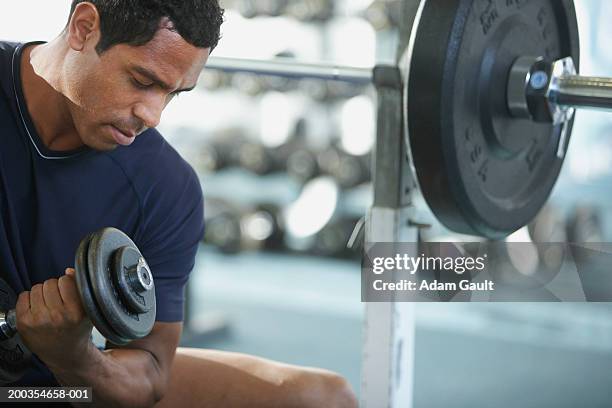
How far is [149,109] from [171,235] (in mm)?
283

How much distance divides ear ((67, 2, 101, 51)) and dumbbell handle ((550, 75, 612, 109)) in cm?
73

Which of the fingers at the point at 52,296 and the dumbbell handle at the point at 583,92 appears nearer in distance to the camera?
the fingers at the point at 52,296

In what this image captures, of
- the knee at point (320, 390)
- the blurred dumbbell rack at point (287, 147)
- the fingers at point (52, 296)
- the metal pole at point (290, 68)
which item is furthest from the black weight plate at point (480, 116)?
the blurred dumbbell rack at point (287, 147)

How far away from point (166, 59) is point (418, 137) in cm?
42

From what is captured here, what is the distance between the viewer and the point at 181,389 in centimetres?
146

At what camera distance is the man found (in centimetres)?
112

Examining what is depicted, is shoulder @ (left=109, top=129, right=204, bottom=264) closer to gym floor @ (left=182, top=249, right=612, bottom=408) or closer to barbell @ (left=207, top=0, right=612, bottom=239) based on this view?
barbell @ (left=207, top=0, right=612, bottom=239)

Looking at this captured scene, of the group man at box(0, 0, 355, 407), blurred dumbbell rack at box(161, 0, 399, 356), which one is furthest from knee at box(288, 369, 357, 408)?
blurred dumbbell rack at box(161, 0, 399, 356)

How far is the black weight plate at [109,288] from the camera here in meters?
1.02

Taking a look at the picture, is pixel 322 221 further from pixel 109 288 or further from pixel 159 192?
pixel 109 288

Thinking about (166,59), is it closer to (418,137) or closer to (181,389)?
(418,137)

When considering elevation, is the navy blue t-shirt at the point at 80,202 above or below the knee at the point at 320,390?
above

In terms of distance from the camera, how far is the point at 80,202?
130 cm

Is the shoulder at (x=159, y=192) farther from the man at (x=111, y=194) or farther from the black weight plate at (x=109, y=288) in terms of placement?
the black weight plate at (x=109, y=288)
